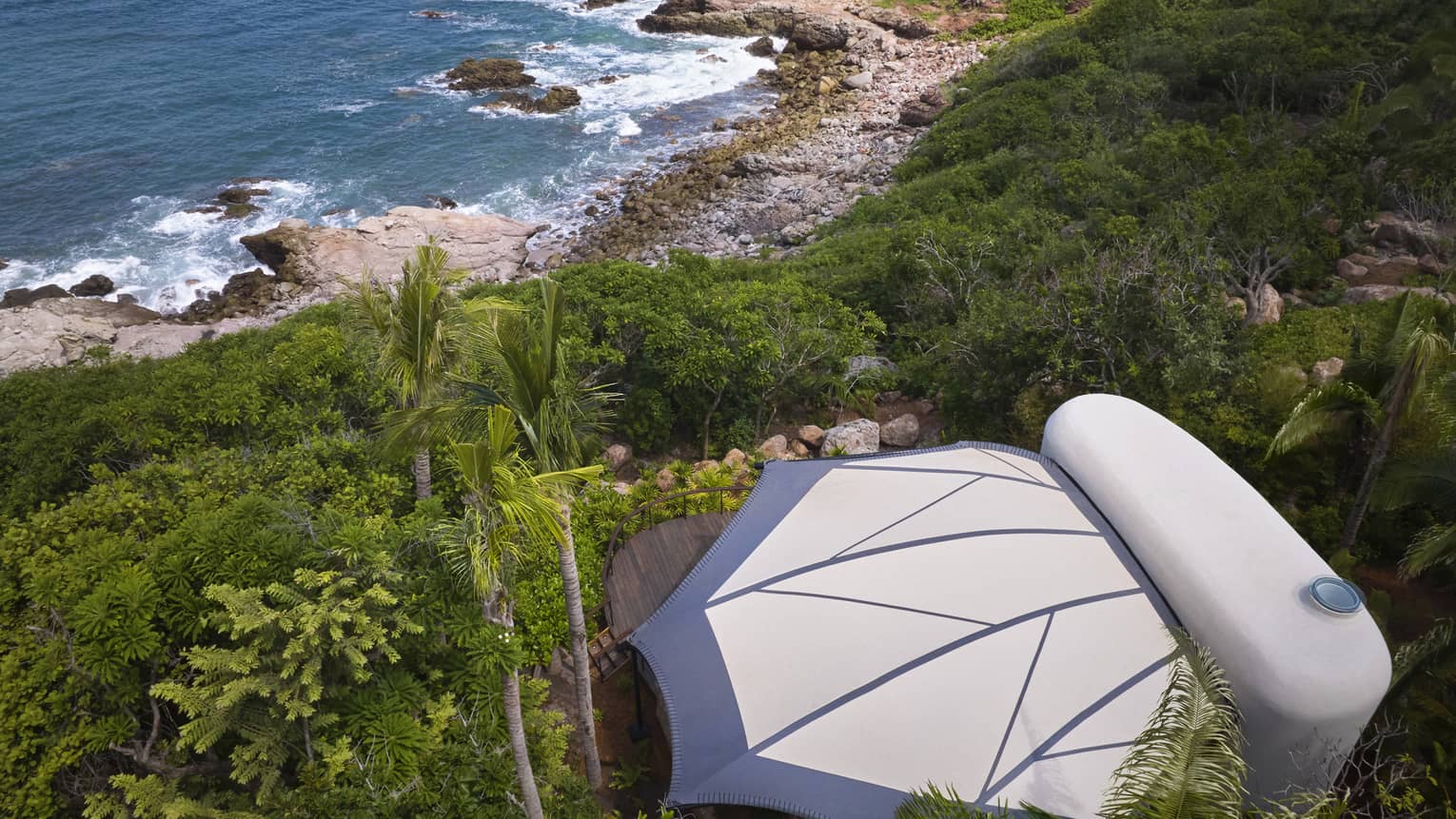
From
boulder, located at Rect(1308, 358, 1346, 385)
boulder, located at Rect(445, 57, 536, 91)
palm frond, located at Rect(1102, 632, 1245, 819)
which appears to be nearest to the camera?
palm frond, located at Rect(1102, 632, 1245, 819)

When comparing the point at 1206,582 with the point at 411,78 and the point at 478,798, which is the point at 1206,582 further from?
the point at 411,78

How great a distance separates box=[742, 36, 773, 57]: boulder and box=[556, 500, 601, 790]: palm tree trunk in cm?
5412

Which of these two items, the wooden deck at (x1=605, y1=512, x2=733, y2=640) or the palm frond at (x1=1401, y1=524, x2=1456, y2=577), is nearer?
the palm frond at (x1=1401, y1=524, x2=1456, y2=577)

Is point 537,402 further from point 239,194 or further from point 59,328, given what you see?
point 239,194

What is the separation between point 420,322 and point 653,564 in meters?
5.39

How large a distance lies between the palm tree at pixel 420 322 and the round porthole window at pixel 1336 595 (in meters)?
9.01

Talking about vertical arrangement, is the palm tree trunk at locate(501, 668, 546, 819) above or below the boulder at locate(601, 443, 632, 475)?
above

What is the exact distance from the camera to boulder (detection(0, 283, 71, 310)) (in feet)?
102

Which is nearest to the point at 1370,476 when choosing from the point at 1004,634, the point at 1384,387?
the point at 1384,387

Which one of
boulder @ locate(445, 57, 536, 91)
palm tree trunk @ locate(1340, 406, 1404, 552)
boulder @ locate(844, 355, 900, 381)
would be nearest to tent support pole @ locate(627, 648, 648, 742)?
boulder @ locate(844, 355, 900, 381)

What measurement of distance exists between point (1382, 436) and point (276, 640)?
14392mm

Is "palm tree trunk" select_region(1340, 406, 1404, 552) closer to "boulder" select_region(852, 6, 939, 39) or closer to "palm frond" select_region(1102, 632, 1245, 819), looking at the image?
"palm frond" select_region(1102, 632, 1245, 819)

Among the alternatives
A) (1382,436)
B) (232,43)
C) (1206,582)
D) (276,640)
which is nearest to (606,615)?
(276,640)

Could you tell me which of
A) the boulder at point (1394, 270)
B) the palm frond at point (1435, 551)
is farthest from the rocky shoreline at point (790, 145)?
the palm frond at point (1435, 551)
